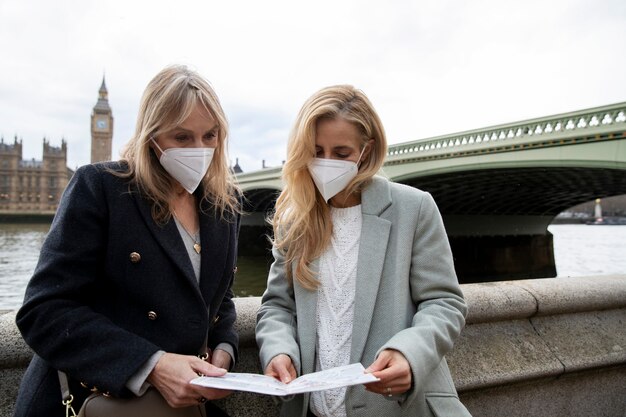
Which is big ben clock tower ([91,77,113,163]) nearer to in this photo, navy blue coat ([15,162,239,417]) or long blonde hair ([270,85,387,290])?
long blonde hair ([270,85,387,290])

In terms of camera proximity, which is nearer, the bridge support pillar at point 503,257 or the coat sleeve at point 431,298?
the coat sleeve at point 431,298

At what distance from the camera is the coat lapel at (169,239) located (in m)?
1.29

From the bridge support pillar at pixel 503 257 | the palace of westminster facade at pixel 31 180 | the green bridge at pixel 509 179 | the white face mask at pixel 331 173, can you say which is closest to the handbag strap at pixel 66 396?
the white face mask at pixel 331 173

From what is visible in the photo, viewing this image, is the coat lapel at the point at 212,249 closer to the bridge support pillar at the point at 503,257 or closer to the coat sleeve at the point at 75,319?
the coat sleeve at the point at 75,319

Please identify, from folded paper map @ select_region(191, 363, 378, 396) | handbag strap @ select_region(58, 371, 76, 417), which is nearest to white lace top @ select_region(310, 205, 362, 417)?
folded paper map @ select_region(191, 363, 378, 396)

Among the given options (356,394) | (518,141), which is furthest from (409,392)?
(518,141)

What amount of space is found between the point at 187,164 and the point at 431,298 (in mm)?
806

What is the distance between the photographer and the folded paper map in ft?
3.43

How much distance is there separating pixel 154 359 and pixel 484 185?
18.9 meters

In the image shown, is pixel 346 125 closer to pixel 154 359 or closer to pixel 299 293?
pixel 299 293

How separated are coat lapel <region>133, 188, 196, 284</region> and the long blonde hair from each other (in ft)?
1.13

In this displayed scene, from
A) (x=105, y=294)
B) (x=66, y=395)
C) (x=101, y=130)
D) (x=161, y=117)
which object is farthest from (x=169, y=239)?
(x=101, y=130)

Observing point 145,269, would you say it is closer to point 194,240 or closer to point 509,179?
point 194,240

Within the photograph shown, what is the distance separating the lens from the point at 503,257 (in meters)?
23.8
